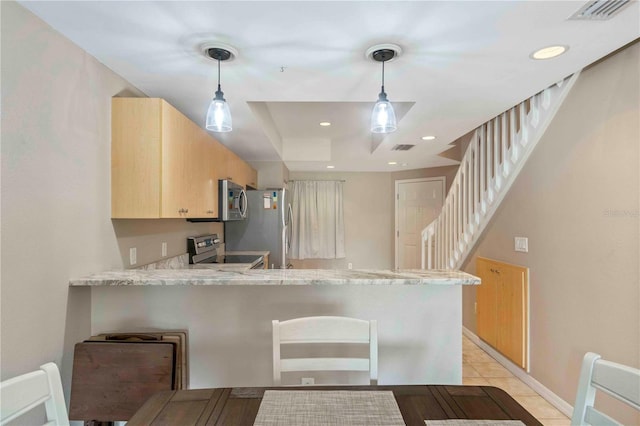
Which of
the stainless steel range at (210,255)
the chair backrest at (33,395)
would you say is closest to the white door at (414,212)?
the stainless steel range at (210,255)

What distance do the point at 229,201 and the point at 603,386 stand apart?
113 inches

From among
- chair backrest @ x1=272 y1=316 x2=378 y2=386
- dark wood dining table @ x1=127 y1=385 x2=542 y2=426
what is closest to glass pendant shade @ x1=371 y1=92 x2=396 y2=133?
chair backrest @ x1=272 y1=316 x2=378 y2=386

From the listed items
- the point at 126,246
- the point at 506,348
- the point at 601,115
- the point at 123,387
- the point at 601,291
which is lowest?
the point at 506,348

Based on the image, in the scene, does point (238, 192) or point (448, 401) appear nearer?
point (448, 401)

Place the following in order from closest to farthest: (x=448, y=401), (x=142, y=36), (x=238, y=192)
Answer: (x=448, y=401), (x=142, y=36), (x=238, y=192)

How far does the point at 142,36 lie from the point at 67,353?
1.56 meters

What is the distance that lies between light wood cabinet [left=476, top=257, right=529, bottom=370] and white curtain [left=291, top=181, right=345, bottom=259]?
2.95m

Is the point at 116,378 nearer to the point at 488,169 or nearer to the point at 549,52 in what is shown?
the point at 549,52

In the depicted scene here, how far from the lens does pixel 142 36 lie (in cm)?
146

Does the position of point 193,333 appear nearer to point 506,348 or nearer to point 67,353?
point 67,353

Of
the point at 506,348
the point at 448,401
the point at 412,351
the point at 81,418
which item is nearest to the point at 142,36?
the point at 81,418

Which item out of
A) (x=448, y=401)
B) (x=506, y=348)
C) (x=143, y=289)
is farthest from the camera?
(x=506, y=348)

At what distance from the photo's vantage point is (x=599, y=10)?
1283 millimetres

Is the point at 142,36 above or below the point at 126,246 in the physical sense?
above
